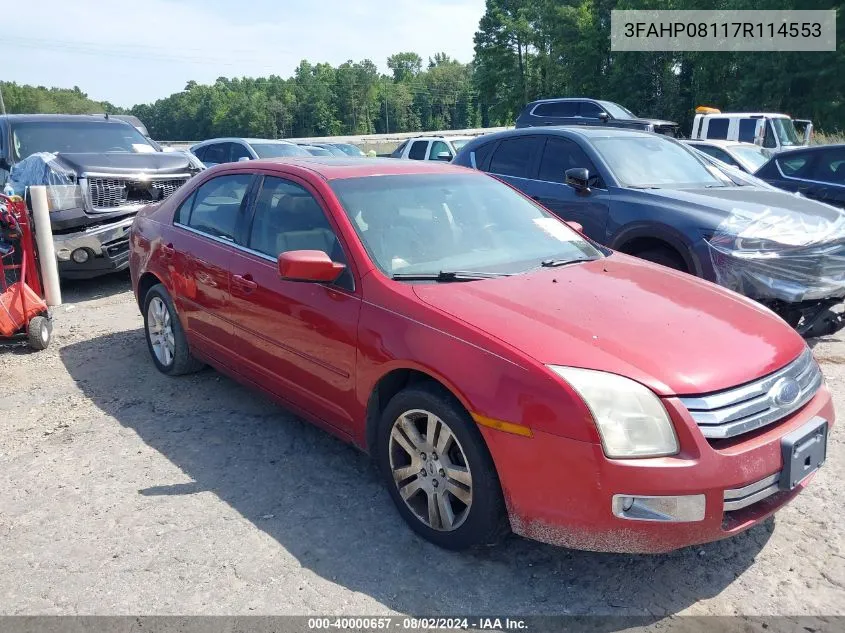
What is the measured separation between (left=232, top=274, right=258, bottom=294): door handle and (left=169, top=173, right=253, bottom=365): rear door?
0.10 m

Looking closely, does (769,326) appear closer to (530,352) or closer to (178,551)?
(530,352)

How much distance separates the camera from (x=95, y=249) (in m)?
7.59

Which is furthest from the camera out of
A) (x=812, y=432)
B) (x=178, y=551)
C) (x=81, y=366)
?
(x=81, y=366)

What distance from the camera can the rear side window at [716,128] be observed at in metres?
18.0

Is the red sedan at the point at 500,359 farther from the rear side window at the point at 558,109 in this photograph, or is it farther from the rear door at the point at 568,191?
the rear side window at the point at 558,109

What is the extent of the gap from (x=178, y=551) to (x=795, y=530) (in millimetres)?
2762

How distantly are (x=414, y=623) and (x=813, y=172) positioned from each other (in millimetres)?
9346

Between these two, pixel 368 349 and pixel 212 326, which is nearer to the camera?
pixel 368 349

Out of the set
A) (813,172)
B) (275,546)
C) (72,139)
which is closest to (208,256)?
(275,546)

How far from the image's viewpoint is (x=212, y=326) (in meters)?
4.44

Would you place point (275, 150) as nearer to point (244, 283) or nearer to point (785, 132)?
point (244, 283)

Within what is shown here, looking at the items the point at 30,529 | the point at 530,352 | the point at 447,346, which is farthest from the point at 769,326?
the point at 30,529

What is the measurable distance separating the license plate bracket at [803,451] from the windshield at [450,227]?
4.72ft

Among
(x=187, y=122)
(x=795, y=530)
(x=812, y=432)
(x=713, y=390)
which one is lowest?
(x=795, y=530)
